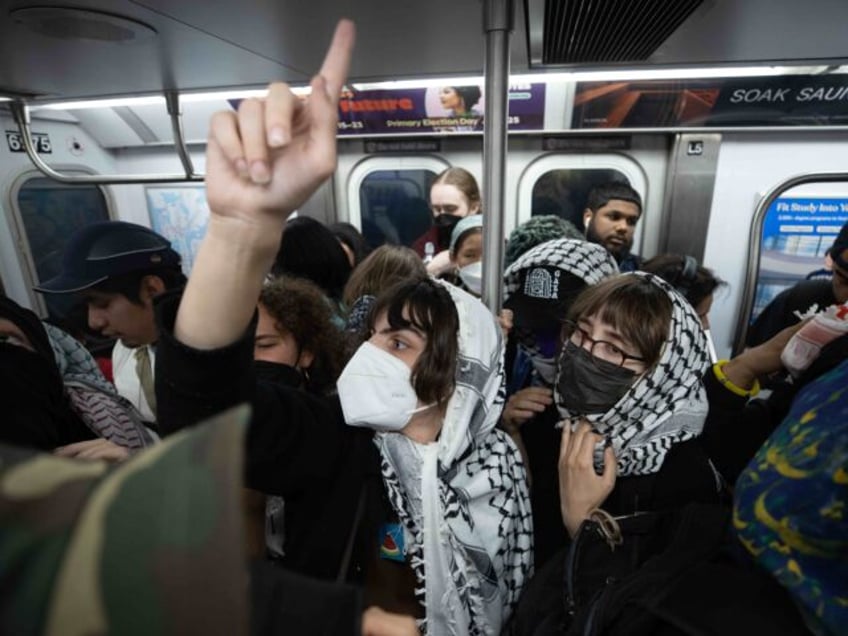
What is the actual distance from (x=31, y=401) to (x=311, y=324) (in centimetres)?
79

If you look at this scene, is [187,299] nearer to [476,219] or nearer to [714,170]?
[476,219]

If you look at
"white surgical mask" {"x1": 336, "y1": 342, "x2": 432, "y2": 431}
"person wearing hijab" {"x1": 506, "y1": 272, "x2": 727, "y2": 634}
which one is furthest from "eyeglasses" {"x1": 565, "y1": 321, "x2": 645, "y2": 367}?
"white surgical mask" {"x1": 336, "y1": 342, "x2": 432, "y2": 431}

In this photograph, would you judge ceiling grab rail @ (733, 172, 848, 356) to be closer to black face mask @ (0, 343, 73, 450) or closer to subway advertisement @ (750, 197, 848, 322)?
subway advertisement @ (750, 197, 848, 322)

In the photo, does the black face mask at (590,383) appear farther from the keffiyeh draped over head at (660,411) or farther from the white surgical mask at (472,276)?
the white surgical mask at (472,276)

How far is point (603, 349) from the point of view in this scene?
133 centimetres

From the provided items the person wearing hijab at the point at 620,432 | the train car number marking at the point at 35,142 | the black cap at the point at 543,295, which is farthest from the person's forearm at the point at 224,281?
the train car number marking at the point at 35,142

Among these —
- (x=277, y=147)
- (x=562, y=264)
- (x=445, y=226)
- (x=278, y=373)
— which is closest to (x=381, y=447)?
(x=278, y=373)

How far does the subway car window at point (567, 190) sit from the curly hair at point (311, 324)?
271 cm

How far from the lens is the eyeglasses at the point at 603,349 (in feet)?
4.28

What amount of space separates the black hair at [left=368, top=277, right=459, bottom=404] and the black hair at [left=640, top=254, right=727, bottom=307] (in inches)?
70.5

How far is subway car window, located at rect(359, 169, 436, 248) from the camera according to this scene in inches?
159

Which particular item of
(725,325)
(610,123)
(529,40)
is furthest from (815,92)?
(529,40)

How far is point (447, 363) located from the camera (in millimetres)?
1153

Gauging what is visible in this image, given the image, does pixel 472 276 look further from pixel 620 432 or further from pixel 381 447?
pixel 381 447
